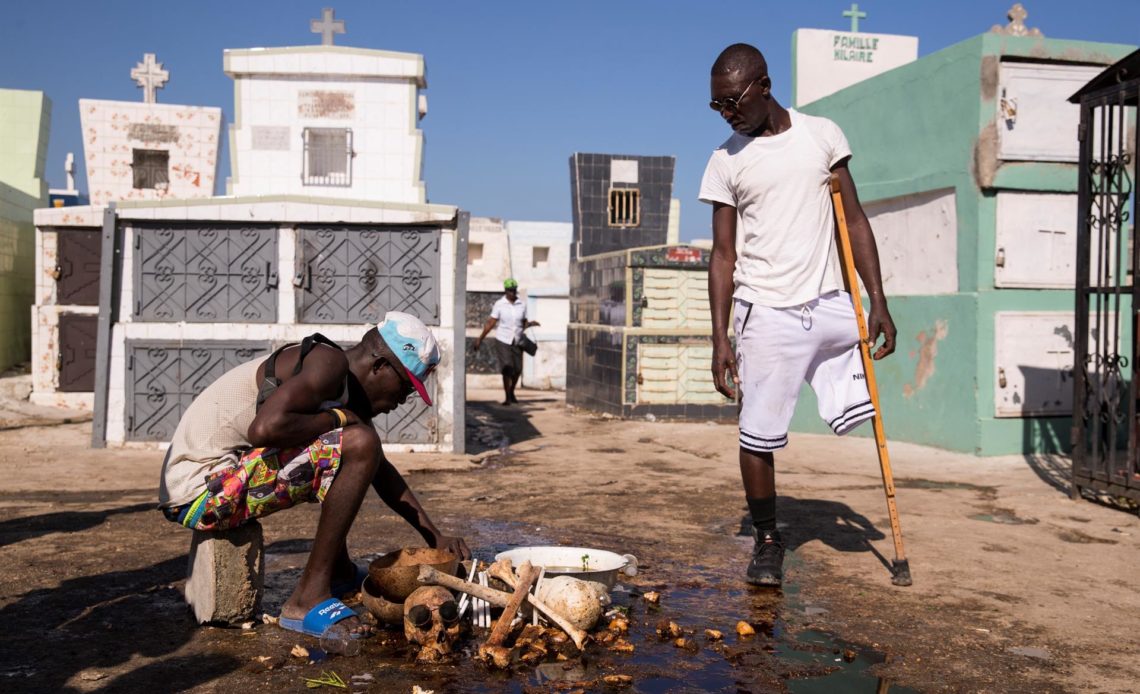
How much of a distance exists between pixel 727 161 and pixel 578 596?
2.02m

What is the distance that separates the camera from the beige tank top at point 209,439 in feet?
12.0

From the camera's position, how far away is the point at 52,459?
867cm

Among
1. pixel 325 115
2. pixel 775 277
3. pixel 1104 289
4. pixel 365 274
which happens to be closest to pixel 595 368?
pixel 365 274

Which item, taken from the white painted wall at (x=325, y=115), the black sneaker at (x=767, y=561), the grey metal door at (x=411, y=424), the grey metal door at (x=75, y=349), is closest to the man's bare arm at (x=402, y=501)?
the black sneaker at (x=767, y=561)

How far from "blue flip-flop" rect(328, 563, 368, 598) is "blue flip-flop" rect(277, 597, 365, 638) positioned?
0.34m

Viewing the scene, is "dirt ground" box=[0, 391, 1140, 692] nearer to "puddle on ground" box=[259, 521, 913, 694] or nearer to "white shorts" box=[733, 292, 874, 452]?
"puddle on ground" box=[259, 521, 913, 694]

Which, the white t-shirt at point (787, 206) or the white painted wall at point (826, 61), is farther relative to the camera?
the white painted wall at point (826, 61)

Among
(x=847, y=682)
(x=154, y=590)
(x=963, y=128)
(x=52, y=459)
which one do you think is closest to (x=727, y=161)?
(x=847, y=682)

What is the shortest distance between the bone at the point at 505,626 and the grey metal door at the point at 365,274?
19.2 feet

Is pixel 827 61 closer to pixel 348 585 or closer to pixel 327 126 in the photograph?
pixel 327 126

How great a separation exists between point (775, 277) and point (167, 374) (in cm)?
658

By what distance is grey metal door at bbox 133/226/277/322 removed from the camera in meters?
9.14

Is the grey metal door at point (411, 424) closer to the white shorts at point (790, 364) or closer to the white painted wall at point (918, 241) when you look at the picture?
the white painted wall at point (918, 241)

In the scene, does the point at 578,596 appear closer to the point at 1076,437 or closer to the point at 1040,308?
the point at 1076,437
